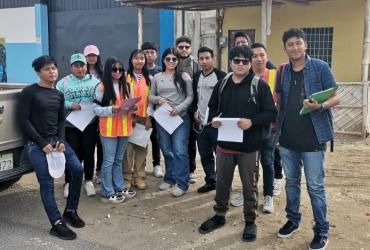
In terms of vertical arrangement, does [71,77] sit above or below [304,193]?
above

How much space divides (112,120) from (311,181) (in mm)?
2277

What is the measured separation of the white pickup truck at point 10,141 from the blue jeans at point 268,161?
2536mm

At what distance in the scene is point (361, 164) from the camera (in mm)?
6801

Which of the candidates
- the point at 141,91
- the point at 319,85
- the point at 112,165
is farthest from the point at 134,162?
the point at 319,85

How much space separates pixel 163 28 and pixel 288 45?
375 inches

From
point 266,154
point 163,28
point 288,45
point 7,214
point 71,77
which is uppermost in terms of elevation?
point 163,28

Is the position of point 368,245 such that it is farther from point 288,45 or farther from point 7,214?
point 7,214

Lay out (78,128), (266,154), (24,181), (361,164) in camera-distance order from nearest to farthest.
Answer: (266,154)
(78,128)
(24,181)
(361,164)

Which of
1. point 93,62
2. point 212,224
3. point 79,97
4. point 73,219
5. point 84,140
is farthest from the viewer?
point 93,62

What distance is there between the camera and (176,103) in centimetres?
535

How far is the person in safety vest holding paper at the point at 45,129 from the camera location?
4.21 meters

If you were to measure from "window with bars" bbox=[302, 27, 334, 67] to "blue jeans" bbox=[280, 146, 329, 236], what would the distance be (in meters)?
6.93

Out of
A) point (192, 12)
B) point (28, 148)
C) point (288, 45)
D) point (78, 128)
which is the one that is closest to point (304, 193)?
point (288, 45)

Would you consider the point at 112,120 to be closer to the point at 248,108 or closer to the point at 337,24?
the point at 248,108
